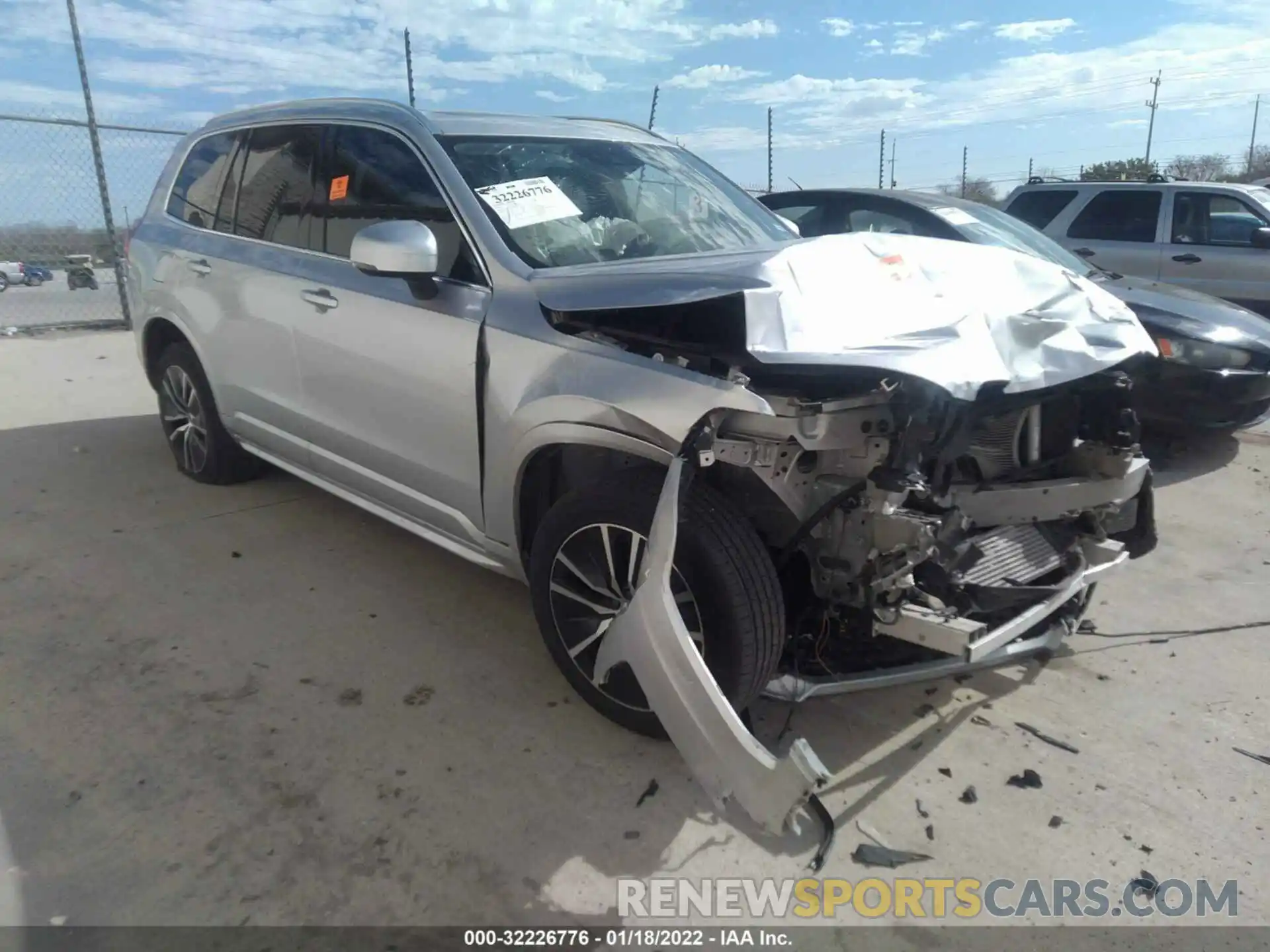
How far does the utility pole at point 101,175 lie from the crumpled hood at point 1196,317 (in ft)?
29.0

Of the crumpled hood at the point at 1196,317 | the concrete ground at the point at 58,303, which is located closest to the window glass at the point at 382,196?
the crumpled hood at the point at 1196,317

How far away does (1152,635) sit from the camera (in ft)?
11.7

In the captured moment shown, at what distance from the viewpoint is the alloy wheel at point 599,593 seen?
266 cm

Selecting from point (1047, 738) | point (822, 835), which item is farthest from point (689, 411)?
point (1047, 738)

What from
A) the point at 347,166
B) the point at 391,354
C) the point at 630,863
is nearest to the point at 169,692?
the point at 391,354

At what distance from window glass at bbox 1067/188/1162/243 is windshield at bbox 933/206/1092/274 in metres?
2.82

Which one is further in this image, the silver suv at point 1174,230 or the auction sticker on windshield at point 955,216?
the silver suv at point 1174,230

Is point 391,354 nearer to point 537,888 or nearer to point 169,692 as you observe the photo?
point 169,692

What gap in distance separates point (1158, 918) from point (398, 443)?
Answer: 9.01 ft

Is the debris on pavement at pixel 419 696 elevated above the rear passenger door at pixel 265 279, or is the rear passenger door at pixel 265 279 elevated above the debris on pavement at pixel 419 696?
the rear passenger door at pixel 265 279

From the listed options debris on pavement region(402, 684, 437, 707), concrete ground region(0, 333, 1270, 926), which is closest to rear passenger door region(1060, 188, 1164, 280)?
concrete ground region(0, 333, 1270, 926)

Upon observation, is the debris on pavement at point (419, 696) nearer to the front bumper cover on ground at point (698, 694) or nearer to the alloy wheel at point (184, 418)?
the front bumper cover on ground at point (698, 694)

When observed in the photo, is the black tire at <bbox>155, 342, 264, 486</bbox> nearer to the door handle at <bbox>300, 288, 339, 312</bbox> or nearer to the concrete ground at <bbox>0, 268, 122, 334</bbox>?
the door handle at <bbox>300, 288, 339, 312</bbox>

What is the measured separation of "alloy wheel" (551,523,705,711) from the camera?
2.66 meters
